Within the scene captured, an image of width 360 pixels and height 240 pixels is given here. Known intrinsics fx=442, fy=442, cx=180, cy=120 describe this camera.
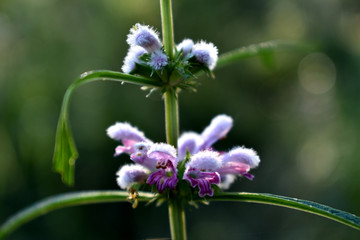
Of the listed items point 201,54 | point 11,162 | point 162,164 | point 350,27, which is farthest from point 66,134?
point 350,27

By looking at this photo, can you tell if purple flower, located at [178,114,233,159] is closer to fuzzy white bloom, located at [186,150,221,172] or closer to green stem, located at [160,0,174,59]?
fuzzy white bloom, located at [186,150,221,172]

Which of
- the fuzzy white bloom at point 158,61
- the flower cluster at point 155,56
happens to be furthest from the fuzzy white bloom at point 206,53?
the fuzzy white bloom at point 158,61

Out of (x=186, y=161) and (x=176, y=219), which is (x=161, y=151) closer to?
(x=186, y=161)

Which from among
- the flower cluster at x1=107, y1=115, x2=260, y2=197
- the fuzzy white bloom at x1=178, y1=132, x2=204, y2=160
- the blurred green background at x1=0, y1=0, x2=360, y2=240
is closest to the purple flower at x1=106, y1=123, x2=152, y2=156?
the flower cluster at x1=107, y1=115, x2=260, y2=197

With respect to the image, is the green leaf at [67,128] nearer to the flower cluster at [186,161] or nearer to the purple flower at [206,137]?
the flower cluster at [186,161]

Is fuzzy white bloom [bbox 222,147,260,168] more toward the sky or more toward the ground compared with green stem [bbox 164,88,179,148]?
more toward the ground

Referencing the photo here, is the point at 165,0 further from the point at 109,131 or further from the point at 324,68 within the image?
the point at 324,68

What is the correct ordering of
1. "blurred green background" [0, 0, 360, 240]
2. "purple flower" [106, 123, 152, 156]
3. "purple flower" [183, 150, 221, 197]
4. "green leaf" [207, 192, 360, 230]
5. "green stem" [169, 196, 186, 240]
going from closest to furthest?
"green leaf" [207, 192, 360, 230] < "purple flower" [183, 150, 221, 197] < "green stem" [169, 196, 186, 240] < "purple flower" [106, 123, 152, 156] < "blurred green background" [0, 0, 360, 240]
